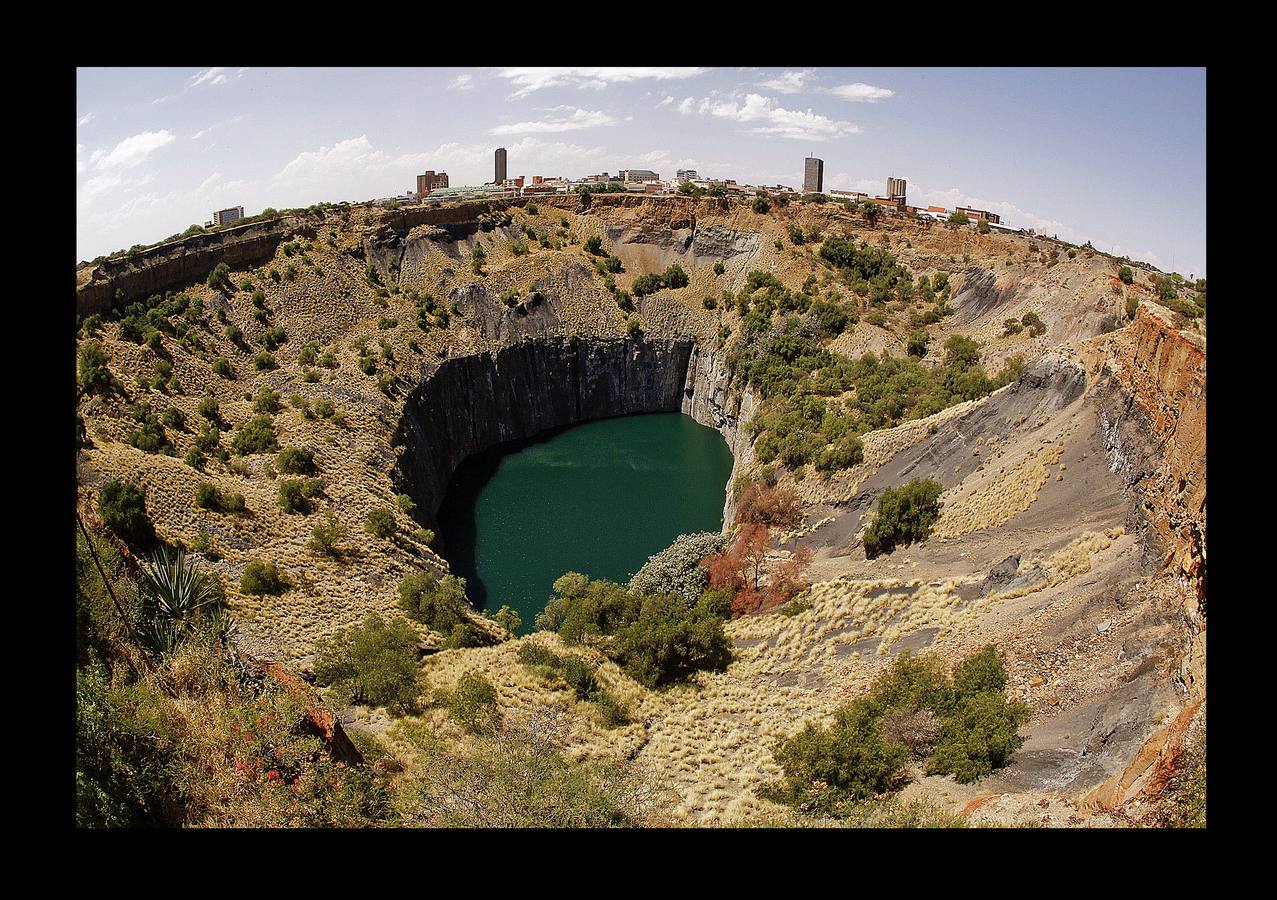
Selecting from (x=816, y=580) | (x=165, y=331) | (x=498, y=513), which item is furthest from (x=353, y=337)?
(x=816, y=580)

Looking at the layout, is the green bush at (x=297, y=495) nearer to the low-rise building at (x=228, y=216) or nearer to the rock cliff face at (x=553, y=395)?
the rock cliff face at (x=553, y=395)

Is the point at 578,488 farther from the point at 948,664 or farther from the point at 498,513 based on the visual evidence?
the point at 948,664

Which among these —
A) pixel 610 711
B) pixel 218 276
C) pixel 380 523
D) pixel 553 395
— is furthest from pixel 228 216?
pixel 610 711

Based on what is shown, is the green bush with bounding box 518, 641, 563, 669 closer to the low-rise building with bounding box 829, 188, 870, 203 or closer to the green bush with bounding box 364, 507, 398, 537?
the green bush with bounding box 364, 507, 398, 537

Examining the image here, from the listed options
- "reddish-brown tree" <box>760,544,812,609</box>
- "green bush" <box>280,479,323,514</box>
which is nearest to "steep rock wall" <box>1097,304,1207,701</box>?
"reddish-brown tree" <box>760,544,812,609</box>

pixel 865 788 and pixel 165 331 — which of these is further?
pixel 165 331

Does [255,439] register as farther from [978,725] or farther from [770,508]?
[978,725]
